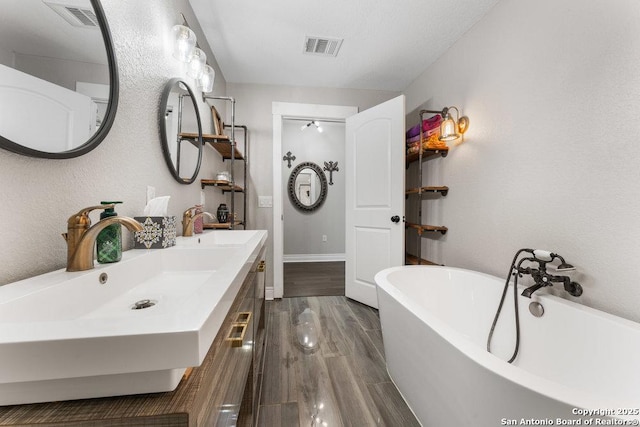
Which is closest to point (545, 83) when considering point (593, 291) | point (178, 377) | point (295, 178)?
point (593, 291)

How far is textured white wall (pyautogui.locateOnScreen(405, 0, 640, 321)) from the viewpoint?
112 cm

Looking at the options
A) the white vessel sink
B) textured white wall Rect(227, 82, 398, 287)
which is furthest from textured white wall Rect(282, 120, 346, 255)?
the white vessel sink

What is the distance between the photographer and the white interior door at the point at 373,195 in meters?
2.49

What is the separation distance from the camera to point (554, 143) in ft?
4.60

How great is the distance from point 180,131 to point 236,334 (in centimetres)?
135

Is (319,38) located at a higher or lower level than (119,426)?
higher

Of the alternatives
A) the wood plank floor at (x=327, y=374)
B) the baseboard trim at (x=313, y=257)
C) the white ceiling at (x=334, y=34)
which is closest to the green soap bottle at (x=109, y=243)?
the wood plank floor at (x=327, y=374)

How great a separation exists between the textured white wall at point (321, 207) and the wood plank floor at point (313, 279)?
15.2 inches

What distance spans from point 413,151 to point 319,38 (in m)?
1.29

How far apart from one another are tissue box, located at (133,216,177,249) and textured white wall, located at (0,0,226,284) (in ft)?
0.34

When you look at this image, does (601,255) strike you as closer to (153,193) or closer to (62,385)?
(62,385)

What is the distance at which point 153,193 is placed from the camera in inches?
50.2

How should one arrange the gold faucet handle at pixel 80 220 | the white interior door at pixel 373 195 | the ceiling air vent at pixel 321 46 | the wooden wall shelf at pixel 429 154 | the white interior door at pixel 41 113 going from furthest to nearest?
the white interior door at pixel 373 195 < the wooden wall shelf at pixel 429 154 < the ceiling air vent at pixel 321 46 < the gold faucet handle at pixel 80 220 < the white interior door at pixel 41 113

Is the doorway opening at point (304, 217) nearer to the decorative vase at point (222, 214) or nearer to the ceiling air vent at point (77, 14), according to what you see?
the decorative vase at point (222, 214)
